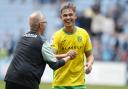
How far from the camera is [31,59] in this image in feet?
27.7

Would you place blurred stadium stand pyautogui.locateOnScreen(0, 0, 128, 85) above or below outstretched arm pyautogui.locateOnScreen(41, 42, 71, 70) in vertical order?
below

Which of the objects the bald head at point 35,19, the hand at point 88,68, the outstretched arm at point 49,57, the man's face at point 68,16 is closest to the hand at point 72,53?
the outstretched arm at point 49,57

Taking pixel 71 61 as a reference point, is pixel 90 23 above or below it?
below

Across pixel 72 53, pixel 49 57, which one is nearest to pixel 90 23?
pixel 72 53

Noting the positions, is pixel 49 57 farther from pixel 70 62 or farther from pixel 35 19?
pixel 70 62

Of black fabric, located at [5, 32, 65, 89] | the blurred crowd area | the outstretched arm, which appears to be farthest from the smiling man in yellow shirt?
Result: the blurred crowd area

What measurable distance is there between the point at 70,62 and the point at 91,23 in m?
18.0

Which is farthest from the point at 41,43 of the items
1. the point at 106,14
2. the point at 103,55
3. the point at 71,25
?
the point at 106,14

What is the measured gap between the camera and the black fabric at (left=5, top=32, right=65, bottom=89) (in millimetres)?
8391

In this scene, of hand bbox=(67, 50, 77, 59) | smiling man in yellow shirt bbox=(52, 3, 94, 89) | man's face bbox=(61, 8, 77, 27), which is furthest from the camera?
smiling man in yellow shirt bbox=(52, 3, 94, 89)

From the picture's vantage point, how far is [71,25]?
9.55m

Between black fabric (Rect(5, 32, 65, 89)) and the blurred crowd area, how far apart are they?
1725 centimetres

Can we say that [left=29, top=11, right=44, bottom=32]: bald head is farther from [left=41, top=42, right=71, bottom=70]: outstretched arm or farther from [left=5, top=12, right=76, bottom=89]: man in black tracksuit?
[left=41, top=42, right=71, bottom=70]: outstretched arm

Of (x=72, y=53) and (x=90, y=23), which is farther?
(x=90, y=23)
